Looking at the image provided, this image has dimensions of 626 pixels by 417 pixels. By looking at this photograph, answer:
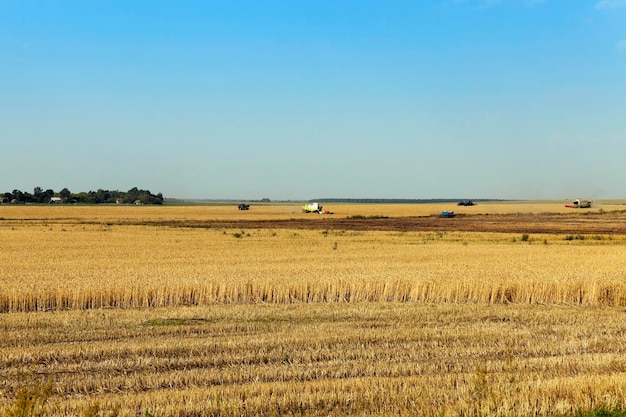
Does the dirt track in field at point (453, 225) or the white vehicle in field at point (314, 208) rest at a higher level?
the white vehicle in field at point (314, 208)

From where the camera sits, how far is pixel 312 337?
12.8 meters

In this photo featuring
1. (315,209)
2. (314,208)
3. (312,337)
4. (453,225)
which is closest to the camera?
(312,337)

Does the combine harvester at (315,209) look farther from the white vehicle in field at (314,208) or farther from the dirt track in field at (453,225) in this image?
the dirt track in field at (453,225)

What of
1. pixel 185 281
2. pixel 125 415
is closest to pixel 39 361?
pixel 125 415

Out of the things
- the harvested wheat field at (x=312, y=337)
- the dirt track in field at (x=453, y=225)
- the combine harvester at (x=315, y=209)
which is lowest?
the harvested wheat field at (x=312, y=337)

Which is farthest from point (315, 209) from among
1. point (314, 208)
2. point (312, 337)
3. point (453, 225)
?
point (312, 337)

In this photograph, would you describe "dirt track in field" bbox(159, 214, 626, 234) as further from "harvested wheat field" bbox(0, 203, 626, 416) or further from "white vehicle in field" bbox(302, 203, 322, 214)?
"white vehicle in field" bbox(302, 203, 322, 214)

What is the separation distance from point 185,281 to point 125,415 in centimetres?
1179

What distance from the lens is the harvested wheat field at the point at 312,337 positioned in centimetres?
872

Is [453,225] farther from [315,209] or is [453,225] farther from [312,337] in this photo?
[312,337]

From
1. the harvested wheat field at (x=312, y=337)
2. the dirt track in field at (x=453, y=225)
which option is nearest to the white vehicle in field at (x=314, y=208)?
the dirt track in field at (x=453, y=225)

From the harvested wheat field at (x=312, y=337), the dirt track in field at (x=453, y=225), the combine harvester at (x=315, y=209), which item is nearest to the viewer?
the harvested wheat field at (x=312, y=337)

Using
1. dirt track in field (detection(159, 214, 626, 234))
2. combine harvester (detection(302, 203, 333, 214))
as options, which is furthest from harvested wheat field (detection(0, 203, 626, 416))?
combine harvester (detection(302, 203, 333, 214))

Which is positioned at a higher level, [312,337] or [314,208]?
[314,208]
